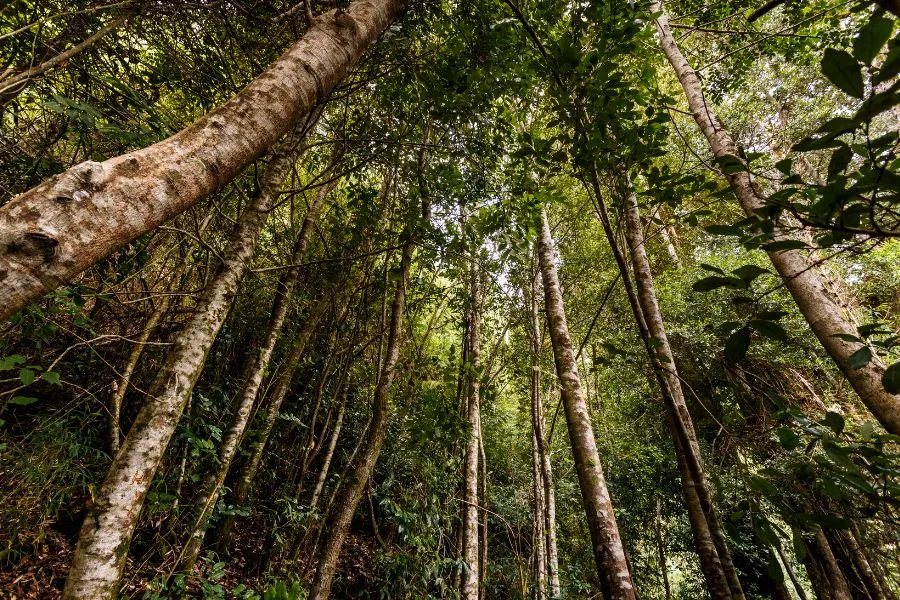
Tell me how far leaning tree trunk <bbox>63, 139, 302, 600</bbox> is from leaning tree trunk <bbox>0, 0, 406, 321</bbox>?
1.14 meters

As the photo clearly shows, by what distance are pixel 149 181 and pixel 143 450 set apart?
54.0 inches

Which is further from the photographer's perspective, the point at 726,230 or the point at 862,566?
the point at 862,566

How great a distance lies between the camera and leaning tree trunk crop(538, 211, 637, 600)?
2.07m

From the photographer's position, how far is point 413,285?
18.3ft

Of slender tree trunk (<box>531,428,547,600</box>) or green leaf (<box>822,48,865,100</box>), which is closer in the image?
green leaf (<box>822,48,865,100</box>)

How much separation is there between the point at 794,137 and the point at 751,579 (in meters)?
8.84

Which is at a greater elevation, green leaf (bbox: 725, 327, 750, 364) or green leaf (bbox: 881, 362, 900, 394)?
green leaf (bbox: 725, 327, 750, 364)

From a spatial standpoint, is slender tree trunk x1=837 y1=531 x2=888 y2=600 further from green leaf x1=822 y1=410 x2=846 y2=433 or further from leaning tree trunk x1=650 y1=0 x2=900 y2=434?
green leaf x1=822 y1=410 x2=846 y2=433

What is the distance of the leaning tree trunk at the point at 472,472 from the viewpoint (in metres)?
4.41

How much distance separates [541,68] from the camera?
1704 millimetres

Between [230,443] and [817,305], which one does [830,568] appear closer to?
[817,305]

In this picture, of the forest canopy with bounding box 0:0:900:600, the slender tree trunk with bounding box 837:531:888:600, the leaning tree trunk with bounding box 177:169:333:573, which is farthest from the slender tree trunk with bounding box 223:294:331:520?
the slender tree trunk with bounding box 837:531:888:600

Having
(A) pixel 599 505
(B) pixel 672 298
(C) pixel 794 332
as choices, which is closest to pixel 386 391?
(A) pixel 599 505

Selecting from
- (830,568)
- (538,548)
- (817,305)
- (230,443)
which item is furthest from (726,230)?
(830,568)
